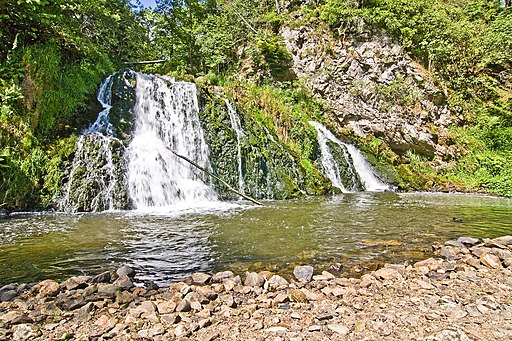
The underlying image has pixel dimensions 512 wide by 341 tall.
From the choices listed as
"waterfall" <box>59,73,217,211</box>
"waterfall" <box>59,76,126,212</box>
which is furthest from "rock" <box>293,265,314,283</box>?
"waterfall" <box>59,76,126,212</box>

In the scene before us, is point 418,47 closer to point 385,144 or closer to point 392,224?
point 385,144

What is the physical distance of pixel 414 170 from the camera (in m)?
16.7

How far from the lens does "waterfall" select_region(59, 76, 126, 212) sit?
8.62m

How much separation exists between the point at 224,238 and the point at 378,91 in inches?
591

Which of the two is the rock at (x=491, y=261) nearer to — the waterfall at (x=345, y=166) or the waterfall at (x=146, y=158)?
the waterfall at (x=146, y=158)

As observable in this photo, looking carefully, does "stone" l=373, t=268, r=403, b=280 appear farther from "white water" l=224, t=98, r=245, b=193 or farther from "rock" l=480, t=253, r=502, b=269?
"white water" l=224, t=98, r=245, b=193

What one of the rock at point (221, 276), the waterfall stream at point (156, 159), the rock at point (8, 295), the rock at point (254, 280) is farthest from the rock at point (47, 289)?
the waterfall stream at point (156, 159)

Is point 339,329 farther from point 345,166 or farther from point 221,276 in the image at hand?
point 345,166

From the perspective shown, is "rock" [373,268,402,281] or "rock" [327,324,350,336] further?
"rock" [373,268,402,281]

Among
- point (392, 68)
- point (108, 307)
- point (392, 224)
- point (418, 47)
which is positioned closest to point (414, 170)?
point (392, 68)

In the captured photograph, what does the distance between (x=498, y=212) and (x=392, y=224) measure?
4090mm

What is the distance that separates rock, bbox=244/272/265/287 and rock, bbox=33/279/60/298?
1944mm

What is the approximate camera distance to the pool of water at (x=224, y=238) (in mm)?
4305

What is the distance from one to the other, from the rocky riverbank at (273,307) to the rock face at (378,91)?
14.5 metres
